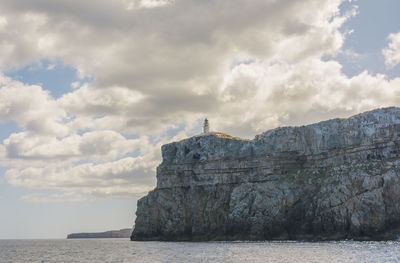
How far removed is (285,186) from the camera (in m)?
116

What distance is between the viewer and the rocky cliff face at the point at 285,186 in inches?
3846

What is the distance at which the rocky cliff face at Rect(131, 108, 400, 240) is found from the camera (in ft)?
320

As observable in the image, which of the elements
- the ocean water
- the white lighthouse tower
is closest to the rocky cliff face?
the ocean water

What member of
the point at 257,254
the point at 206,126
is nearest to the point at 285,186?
the point at 257,254

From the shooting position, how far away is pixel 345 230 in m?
96.6

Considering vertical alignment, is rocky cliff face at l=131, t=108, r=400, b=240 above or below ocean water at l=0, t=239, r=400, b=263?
above

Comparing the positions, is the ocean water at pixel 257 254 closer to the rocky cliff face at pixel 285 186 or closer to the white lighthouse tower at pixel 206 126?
the rocky cliff face at pixel 285 186

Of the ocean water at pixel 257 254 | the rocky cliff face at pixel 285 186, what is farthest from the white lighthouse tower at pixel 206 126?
the ocean water at pixel 257 254

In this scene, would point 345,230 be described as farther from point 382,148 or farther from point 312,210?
point 382,148

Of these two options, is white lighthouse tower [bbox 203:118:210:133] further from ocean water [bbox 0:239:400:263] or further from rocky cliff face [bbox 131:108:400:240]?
ocean water [bbox 0:239:400:263]

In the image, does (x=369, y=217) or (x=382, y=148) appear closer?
(x=369, y=217)

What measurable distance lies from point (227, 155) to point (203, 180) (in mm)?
10941

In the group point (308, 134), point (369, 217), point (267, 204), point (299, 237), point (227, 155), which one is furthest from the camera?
point (227, 155)

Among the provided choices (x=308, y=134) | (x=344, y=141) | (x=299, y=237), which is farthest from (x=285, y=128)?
(x=299, y=237)
